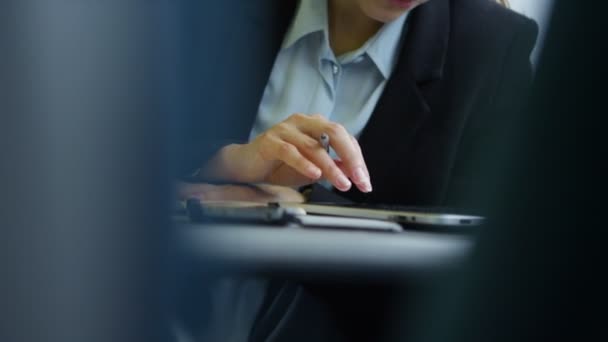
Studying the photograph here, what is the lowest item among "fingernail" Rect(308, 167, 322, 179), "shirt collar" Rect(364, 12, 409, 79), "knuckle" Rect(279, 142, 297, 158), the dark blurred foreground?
"fingernail" Rect(308, 167, 322, 179)

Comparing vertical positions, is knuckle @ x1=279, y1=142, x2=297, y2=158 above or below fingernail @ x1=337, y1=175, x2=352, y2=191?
above

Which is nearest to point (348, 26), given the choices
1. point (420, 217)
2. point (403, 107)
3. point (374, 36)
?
point (374, 36)

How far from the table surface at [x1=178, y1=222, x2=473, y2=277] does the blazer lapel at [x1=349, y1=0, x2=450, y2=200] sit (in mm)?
538

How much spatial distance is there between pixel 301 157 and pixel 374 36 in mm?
348

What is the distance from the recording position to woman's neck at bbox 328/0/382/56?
87 cm

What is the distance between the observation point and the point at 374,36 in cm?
84

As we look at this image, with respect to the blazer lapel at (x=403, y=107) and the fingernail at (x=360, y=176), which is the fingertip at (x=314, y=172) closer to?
the fingernail at (x=360, y=176)

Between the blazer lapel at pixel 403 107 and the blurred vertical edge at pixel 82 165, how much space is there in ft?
1.90

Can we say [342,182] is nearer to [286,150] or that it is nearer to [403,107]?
[286,150]

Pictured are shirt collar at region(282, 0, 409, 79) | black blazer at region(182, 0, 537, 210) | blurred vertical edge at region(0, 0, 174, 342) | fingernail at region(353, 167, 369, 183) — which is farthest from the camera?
shirt collar at region(282, 0, 409, 79)

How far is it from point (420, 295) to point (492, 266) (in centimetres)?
2

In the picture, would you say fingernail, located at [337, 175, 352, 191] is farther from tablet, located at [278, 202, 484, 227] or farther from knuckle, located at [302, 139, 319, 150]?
tablet, located at [278, 202, 484, 227]

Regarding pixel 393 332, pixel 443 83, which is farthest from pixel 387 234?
pixel 443 83

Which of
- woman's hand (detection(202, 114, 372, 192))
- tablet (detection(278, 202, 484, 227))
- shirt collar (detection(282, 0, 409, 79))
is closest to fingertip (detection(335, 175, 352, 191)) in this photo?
woman's hand (detection(202, 114, 372, 192))
